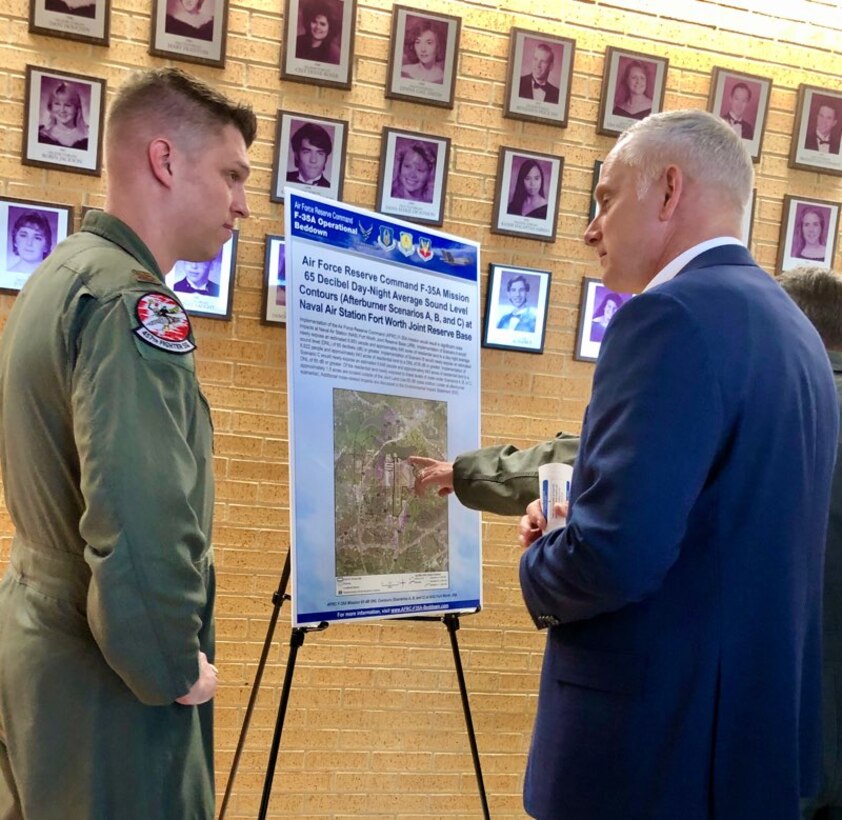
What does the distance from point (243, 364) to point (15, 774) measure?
6.15 feet

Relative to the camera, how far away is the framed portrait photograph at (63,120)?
9.93 ft

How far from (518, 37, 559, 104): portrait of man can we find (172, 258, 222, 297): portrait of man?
4.24ft

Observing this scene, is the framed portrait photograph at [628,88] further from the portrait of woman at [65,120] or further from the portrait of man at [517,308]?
the portrait of woman at [65,120]

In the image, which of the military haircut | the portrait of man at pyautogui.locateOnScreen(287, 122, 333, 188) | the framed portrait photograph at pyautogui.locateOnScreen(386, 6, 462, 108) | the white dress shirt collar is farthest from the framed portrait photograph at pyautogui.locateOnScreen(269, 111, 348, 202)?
the white dress shirt collar

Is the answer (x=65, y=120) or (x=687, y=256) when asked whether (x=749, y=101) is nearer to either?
(x=687, y=256)

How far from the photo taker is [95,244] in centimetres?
162

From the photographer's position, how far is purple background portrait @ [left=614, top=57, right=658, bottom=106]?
11.6 feet

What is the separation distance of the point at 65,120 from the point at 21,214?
1.12ft

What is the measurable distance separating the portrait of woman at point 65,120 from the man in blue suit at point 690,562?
225 centimetres

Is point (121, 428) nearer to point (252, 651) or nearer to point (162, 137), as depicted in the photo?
point (162, 137)

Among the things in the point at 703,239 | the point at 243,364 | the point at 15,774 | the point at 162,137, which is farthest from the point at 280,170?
the point at 15,774

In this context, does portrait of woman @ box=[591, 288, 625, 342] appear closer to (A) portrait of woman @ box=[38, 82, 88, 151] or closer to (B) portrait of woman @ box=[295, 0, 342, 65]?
(B) portrait of woman @ box=[295, 0, 342, 65]

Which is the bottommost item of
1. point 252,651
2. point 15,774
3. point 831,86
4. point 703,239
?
point 252,651

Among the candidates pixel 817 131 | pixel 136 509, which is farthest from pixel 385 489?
pixel 817 131
